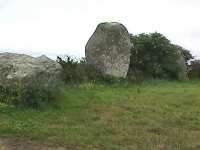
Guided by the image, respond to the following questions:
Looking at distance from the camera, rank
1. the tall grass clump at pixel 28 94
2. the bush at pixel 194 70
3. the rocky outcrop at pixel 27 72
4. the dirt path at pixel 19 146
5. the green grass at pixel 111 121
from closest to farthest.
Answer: the dirt path at pixel 19 146, the green grass at pixel 111 121, the tall grass clump at pixel 28 94, the rocky outcrop at pixel 27 72, the bush at pixel 194 70

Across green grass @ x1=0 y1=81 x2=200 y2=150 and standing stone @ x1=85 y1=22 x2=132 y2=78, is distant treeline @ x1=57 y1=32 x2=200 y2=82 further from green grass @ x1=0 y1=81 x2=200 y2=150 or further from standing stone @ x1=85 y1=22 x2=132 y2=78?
green grass @ x1=0 y1=81 x2=200 y2=150

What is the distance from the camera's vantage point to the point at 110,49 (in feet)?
63.4

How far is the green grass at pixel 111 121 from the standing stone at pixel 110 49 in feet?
11.5

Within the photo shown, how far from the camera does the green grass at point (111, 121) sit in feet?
31.1

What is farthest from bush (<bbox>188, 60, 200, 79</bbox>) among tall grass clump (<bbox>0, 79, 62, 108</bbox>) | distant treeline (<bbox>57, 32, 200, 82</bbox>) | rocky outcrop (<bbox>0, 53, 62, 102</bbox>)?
tall grass clump (<bbox>0, 79, 62, 108</bbox>)

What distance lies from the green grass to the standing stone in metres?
3.50

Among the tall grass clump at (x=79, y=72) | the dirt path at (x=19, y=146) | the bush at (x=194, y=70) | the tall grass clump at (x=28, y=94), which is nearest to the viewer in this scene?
the dirt path at (x=19, y=146)

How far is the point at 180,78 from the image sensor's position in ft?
72.4

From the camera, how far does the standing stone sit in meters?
19.1

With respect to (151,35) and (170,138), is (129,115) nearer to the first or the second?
(170,138)

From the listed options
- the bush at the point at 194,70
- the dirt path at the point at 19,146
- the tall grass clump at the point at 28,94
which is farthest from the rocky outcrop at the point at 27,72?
the bush at the point at 194,70

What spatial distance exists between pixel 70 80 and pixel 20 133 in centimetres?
725

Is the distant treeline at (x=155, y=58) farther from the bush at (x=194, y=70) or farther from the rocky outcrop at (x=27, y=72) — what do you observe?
the rocky outcrop at (x=27, y=72)

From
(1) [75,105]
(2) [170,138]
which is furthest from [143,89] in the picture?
(2) [170,138]
